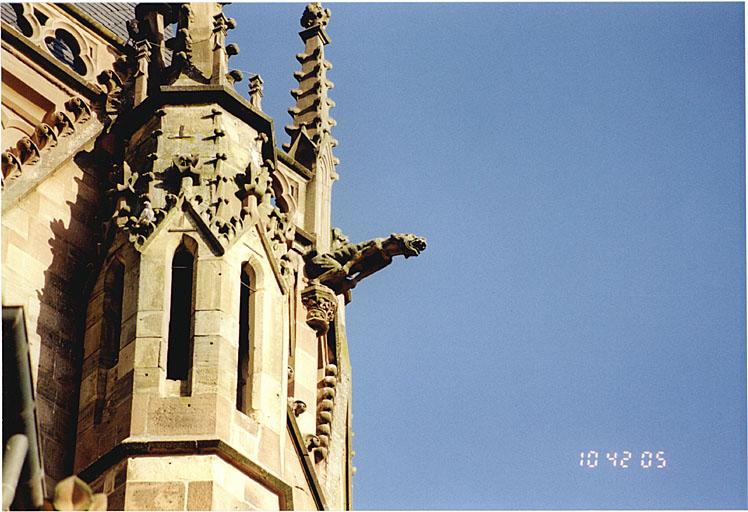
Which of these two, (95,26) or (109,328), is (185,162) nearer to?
(109,328)

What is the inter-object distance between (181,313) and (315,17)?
5480mm

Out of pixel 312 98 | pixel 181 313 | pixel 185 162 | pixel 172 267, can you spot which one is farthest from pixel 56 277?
pixel 312 98

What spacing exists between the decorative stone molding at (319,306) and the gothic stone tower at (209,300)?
16 mm

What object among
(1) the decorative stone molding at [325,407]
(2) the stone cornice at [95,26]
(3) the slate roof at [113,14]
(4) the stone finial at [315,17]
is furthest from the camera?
(3) the slate roof at [113,14]

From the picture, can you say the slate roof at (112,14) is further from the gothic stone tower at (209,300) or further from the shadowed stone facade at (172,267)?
the gothic stone tower at (209,300)

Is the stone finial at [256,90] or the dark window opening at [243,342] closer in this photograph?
the dark window opening at [243,342]

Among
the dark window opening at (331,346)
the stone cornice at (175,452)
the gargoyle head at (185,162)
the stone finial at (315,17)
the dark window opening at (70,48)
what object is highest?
the stone finial at (315,17)

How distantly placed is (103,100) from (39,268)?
7.22ft

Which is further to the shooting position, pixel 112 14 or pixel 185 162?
pixel 112 14

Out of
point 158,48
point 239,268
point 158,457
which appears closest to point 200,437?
point 158,457

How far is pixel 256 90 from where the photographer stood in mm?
23547

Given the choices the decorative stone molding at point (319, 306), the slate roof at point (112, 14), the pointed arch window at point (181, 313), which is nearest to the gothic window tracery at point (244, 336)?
the pointed arch window at point (181, 313)

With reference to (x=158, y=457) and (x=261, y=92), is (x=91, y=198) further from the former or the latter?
(x=158, y=457)

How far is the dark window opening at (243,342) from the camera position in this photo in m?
21.4
